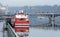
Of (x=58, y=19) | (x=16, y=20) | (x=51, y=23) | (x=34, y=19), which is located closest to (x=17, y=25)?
(x=16, y=20)

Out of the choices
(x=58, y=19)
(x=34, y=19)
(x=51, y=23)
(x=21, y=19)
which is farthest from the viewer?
(x=58, y=19)

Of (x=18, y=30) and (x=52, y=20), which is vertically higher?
(x=18, y=30)

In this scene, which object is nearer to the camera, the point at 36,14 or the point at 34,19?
the point at 36,14

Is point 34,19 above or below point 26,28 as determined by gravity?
below

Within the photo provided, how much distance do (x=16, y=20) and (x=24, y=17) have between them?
14.4 inches

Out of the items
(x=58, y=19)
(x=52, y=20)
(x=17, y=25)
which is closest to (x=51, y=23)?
(x=52, y=20)

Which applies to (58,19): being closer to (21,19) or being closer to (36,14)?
(36,14)

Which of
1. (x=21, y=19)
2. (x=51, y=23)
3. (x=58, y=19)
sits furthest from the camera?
(x=58, y=19)

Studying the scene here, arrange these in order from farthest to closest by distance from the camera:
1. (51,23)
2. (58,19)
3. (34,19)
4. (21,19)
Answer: (58,19) → (34,19) → (51,23) → (21,19)

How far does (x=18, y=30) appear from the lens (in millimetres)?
13000

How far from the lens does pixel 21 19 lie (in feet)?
42.2

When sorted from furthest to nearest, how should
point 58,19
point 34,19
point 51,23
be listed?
1. point 58,19
2. point 34,19
3. point 51,23

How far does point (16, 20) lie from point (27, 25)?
0.53 meters

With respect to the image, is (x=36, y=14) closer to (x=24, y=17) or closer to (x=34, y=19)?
(x=34, y=19)
